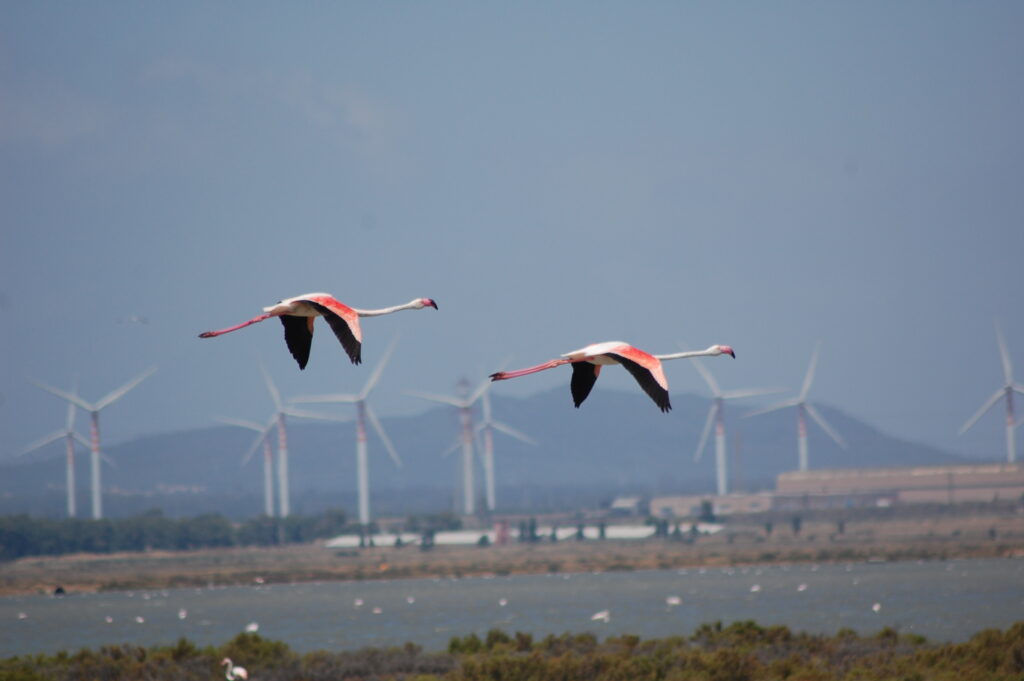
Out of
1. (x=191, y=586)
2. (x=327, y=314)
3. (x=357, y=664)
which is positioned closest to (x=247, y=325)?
(x=327, y=314)

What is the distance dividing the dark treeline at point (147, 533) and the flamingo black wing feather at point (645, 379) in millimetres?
143792

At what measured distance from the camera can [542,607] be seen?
7819cm

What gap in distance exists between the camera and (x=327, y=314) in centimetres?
1772

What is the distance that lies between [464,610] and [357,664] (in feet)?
123

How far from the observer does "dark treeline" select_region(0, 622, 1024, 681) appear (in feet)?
117

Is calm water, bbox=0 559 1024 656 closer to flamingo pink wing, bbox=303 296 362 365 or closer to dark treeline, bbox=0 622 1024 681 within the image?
dark treeline, bbox=0 622 1024 681

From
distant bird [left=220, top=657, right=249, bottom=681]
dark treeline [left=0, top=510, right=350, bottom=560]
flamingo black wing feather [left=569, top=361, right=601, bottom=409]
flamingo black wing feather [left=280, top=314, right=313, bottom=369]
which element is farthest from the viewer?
dark treeline [left=0, top=510, right=350, bottom=560]

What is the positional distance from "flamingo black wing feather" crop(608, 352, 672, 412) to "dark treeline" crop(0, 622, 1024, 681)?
57.1 feet

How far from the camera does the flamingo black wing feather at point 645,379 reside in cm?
1764

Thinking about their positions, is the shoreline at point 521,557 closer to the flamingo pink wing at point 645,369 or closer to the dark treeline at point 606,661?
the dark treeline at point 606,661

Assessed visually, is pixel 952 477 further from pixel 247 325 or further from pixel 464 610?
pixel 247 325

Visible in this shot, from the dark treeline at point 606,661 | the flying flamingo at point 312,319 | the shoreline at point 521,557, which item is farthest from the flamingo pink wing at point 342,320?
the shoreline at point 521,557

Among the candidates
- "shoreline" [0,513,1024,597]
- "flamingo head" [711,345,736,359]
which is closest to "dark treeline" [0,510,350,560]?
"shoreline" [0,513,1024,597]

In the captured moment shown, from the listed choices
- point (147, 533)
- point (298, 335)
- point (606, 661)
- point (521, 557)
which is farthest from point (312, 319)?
point (147, 533)
